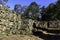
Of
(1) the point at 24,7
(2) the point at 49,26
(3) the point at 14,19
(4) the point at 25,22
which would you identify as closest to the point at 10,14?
(3) the point at 14,19

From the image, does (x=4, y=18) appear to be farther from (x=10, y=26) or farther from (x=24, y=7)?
(x=24, y=7)

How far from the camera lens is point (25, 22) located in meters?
13.9

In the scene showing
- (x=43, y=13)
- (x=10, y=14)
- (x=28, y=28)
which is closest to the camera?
(x=10, y=14)

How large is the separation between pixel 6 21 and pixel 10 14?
93cm

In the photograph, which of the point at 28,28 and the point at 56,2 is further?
the point at 56,2

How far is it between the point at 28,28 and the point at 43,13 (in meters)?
42.0

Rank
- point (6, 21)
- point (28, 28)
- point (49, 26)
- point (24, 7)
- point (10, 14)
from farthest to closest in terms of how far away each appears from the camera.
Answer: point (24, 7)
point (49, 26)
point (28, 28)
point (10, 14)
point (6, 21)

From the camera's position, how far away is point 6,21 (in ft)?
37.2

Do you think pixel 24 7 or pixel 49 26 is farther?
pixel 24 7

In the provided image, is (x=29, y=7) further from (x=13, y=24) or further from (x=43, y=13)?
(x=13, y=24)

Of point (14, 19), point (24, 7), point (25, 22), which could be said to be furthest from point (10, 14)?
point (24, 7)

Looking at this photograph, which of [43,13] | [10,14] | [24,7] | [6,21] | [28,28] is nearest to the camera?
[6,21]

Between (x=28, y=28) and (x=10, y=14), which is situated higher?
(x=10, y=14)

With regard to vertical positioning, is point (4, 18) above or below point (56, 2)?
below
